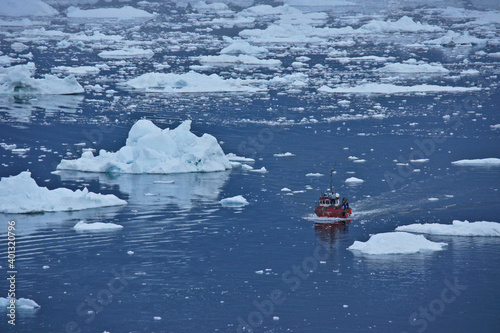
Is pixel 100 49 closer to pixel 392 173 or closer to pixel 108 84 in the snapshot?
pixel 108 84

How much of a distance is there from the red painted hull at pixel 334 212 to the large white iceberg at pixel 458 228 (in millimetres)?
1709

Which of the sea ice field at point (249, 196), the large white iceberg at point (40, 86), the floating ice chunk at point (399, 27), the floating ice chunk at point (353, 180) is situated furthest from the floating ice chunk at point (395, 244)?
the floating ice chunk at point (399, 27)

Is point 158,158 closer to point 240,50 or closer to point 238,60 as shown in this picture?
point 238,60

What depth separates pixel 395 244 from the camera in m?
17.5

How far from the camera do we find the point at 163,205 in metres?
21.5

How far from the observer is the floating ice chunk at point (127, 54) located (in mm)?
55969

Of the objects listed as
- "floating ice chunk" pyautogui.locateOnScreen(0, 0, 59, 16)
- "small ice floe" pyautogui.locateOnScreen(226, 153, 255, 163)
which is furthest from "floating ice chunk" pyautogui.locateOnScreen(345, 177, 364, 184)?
"floating ice chunk" pyautogui.locateOnScreen(0, 0, 59, 16)

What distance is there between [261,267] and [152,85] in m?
27.2

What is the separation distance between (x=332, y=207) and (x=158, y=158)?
7607 mm

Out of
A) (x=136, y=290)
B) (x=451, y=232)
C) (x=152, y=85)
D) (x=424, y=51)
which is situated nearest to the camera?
(x=136, y=290)

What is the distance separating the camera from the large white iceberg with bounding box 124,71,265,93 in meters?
41.1

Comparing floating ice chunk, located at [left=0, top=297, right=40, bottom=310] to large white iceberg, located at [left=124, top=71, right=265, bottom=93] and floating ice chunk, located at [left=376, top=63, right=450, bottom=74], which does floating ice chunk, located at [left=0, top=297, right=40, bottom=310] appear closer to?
large white iceberg, located at [left=124, top=71, right=265, bottom=93]

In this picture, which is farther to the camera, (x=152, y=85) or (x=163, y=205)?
(x=152, y=85)

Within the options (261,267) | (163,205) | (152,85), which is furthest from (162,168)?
(152,85)
